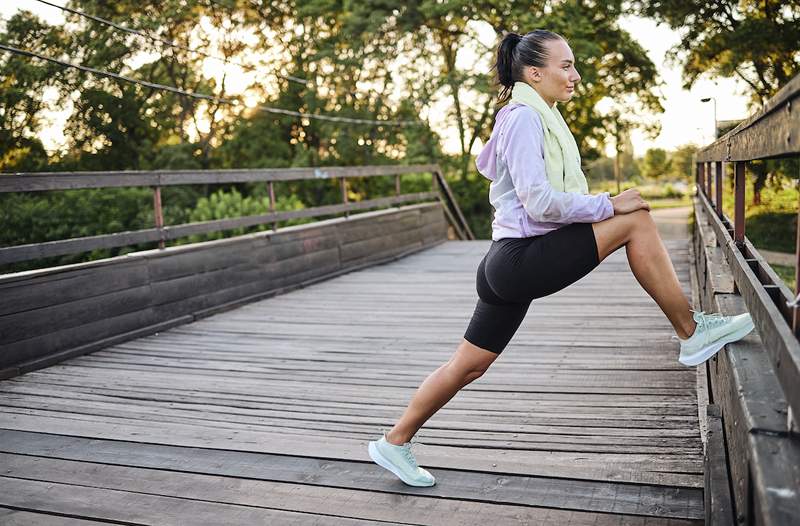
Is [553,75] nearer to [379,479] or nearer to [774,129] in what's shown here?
[774,129]

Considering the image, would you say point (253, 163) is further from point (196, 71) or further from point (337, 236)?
point (337, 236)

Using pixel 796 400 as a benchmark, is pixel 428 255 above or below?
below

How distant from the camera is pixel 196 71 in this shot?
23.9 m

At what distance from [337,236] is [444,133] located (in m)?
14.6

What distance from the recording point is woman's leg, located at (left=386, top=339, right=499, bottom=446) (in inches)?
96.9

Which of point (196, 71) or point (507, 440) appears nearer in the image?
point (507, 440)

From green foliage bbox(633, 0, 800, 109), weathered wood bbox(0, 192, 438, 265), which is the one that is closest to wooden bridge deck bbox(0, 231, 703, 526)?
weathered wood bbox(0, 192, 438, 265)

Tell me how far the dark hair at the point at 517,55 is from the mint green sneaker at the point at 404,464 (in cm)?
117

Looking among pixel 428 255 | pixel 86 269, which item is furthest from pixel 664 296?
pixel 428 255

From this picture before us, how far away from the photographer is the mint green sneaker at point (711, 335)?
2271 millimetres

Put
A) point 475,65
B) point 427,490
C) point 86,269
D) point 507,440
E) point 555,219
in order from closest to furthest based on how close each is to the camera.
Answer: point 555,219 < point 427,490 < point 507,440 < point 86,269 < point 475,65

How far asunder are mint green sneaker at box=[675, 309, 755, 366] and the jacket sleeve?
0.47 meters

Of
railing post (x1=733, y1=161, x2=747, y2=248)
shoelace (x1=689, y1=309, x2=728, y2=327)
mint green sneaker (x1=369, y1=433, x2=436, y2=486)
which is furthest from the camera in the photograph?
railing post (x1=733, y1=161, x2=747, y2=248)

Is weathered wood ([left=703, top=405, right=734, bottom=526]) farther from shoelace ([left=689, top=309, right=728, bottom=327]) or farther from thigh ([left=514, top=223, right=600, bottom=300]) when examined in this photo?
thigh ([left=514, top=223, right=600, bottom=300])
